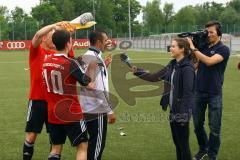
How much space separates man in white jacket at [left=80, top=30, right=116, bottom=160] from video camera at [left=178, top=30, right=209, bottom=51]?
1.24 metres

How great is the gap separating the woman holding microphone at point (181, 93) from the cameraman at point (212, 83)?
1.34 feet

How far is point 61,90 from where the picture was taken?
17.7 ft

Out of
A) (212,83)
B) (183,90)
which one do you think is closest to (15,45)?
(212,83)

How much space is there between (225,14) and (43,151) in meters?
85.3

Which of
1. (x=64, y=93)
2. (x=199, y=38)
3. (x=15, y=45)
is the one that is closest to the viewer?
(x=64, y=93)

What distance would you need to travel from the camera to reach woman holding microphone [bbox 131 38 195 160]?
5.80 m

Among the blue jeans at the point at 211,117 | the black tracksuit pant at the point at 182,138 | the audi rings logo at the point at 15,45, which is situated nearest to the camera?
the black tracksuit pant at the point at 182,138

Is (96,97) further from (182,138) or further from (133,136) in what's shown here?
(133,136)

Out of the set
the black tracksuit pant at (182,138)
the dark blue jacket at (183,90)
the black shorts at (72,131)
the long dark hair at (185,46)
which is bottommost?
the black tracksuit pant at (182,138)

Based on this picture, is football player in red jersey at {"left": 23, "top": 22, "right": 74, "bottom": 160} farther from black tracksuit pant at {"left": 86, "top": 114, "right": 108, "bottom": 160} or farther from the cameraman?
the cameraman

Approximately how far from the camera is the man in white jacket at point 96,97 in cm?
565

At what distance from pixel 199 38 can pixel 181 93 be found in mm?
1000

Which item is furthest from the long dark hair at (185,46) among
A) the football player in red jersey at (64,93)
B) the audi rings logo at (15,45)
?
the audi rings logo at (15,45)

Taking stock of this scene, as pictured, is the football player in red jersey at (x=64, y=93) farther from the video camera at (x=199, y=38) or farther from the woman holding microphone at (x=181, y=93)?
the video camera at (x=199, y=38)
